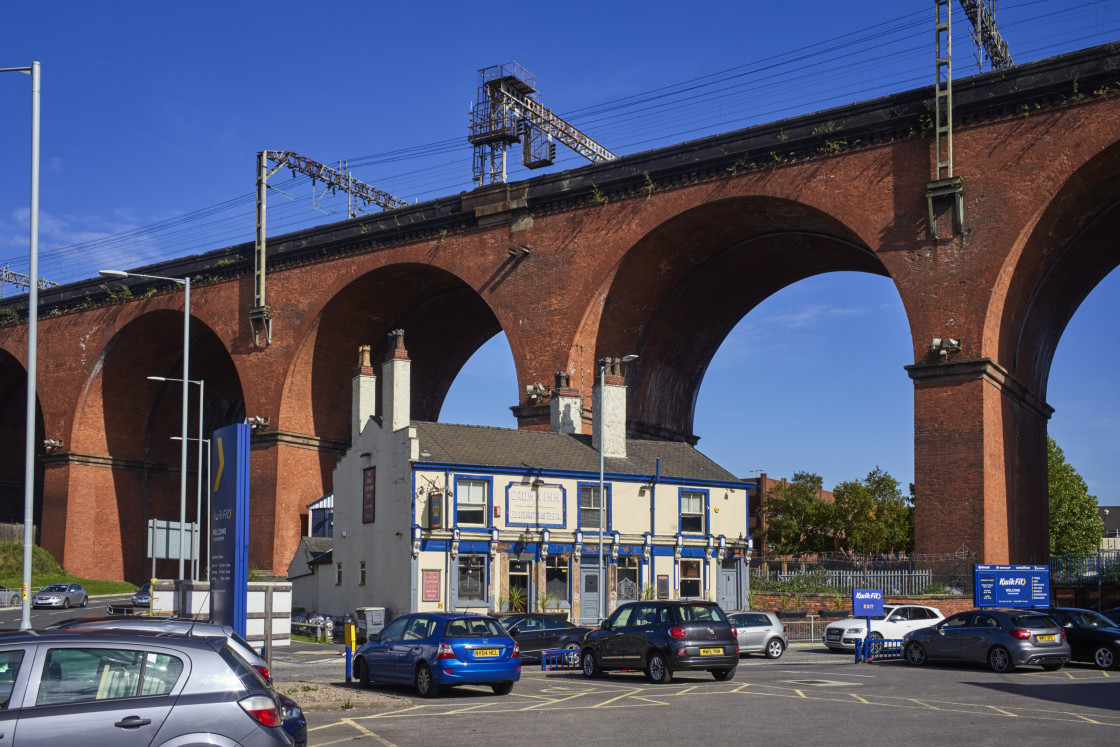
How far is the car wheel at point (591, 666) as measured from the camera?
22766 mm

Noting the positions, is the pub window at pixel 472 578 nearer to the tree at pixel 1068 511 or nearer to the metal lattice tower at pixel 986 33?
the metal lattice tower at pixel 986 33

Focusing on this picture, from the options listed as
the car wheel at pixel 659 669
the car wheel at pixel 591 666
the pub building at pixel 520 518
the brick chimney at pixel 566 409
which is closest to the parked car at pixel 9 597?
the pub building at pixel 520 518

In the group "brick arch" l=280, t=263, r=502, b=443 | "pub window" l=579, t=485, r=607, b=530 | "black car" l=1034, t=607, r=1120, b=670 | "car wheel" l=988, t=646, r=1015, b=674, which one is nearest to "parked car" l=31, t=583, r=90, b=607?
"brick arch" l=280, t=263, r=502, b=443

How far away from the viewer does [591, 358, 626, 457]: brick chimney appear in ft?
123

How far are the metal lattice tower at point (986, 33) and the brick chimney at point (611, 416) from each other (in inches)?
589

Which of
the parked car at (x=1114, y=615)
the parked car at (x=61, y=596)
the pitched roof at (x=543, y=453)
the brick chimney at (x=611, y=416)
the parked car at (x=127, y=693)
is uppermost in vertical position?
the brick chimney at (x=611, y=416)

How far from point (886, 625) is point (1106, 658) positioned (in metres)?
6.57

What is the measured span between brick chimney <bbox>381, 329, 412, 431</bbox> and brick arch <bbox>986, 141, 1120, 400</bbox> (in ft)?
54.6

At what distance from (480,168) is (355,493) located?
15900mm

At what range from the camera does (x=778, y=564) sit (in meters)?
38.1

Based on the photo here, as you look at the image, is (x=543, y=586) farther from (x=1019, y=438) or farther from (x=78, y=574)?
(x=78, y=574)

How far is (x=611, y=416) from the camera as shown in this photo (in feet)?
123

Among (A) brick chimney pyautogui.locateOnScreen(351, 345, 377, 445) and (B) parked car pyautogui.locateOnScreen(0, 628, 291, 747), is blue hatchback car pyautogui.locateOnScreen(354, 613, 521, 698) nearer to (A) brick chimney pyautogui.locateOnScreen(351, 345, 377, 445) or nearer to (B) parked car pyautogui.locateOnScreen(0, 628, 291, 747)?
(B) parked car pyautogui.locateOnScreen(0, 628, 291, 747)

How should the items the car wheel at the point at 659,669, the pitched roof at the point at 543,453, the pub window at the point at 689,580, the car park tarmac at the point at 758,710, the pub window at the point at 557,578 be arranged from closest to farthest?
the car park tarmac at the point at 758,710 < the car wheel at the point at 659,669 < the pitched roof at the point at 543,453 < the pub window at the point at 557,578 < the pub window at the point at 689,580
